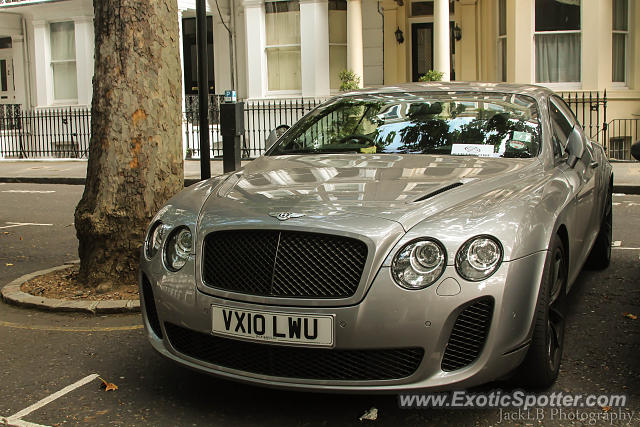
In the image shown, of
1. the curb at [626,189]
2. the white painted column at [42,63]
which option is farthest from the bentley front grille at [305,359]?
the white painted column at [42,63]

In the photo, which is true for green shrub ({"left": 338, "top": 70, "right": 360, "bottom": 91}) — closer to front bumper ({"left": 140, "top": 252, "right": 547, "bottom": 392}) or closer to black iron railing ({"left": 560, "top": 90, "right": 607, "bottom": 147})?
black iron railing ({"left": 560, "top": 90, "right": 607, "bottom": 147})

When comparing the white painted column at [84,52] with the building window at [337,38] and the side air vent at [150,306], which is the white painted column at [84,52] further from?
the side air vent at [150,306]

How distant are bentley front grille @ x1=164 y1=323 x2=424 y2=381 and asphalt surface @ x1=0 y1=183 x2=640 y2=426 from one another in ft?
0.99

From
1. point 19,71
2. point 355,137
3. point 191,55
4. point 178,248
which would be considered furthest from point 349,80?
point 178,248

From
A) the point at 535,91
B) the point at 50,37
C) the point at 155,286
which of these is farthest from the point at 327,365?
the point at 50,37

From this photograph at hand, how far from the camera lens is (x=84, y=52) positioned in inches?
847

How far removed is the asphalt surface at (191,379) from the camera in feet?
11.8

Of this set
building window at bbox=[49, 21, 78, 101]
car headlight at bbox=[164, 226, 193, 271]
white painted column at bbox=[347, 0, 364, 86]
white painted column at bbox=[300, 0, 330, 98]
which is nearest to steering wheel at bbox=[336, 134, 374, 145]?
car headlight at bbox=[164, 226, 193, 271]

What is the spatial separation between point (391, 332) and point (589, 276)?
369 cm

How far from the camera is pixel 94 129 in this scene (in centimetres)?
603

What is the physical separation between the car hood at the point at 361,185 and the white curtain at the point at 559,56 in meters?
13.6

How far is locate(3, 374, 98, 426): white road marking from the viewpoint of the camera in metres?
3.65

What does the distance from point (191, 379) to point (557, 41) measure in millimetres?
14992

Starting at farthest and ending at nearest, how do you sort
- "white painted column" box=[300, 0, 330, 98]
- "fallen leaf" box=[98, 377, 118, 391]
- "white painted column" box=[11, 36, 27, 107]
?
1. "white painted column" box=[11, 36, 27, 107]
2. "white painted column" box=[300, 0, 330, 98]
3. "fallen leaf" box=[98, 377, 118, 391]
